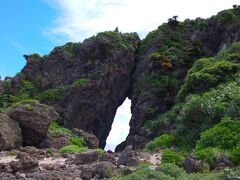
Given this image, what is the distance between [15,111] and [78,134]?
7793mm

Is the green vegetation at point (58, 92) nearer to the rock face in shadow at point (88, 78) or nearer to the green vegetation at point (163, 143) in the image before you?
the rock face in shadow at point (88, 78)

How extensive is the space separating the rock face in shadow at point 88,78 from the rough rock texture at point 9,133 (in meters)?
14.6

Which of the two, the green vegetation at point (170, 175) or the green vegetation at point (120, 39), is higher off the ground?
the green vegetation at point (120, 39)

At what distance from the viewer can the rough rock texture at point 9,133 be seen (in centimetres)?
2605

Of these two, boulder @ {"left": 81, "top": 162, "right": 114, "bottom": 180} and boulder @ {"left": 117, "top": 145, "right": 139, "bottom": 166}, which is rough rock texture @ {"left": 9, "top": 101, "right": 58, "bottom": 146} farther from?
boulder @ {"left": 81, "top": 162, "right": 114, "bottom": 180}

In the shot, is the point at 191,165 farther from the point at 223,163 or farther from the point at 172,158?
the point at 172,158

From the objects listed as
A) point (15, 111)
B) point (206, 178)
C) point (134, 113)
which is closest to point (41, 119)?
point (15, 111)

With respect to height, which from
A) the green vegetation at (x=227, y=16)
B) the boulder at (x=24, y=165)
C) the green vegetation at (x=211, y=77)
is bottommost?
the boulder at (x=24, y=165)

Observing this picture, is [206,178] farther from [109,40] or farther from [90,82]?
[109,40]

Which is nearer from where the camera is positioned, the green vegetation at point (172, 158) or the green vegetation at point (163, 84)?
the green vegetation at point (172, 158)

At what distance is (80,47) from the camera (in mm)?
47719

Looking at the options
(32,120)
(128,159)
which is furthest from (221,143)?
(32,120)

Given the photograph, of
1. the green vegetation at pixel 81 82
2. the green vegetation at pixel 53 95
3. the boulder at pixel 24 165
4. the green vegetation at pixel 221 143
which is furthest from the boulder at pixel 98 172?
the green vegetation at pixel 53 95

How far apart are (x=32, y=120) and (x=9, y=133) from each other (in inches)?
99.9
